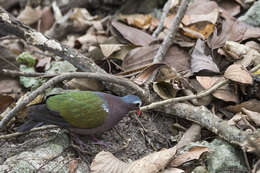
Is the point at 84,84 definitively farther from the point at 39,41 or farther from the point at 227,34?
the point at 227,34

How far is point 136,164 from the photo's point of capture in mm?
2727

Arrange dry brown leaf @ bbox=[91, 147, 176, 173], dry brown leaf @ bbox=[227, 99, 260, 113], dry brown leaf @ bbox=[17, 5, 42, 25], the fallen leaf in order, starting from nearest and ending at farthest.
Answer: dry brown leaf @ bbox=[91, 147, 176, 173] → dry brown leaf @ bbox=[227, 99, 260, 113] → the fallen leaf → dry brown leaf @ bbox=[17, 5, 42, 25]

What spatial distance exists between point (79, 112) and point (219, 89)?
1.52 meters

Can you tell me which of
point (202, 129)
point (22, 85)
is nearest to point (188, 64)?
point (202, 129)

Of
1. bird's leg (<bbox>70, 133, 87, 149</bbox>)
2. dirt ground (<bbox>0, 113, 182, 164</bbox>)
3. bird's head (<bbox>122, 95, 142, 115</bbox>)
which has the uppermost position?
bird's head (<bbox>122, 95, 142, 115</bbox>)

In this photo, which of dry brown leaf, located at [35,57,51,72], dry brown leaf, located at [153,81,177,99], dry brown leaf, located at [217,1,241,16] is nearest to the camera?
dry brown leaf, located at [153,81,177,99]

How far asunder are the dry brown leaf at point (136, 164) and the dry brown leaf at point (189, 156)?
4.3 inches

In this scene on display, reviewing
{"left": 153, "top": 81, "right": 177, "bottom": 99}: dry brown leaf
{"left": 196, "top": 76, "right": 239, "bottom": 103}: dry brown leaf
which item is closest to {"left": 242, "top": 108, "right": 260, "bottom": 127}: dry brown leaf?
{"left": 196, "top": 76, "right": 239, "bottom": 103}: dry brown leaf

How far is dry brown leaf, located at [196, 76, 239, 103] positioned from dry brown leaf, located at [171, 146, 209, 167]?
78cm

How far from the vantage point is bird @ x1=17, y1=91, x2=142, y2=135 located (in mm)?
3010

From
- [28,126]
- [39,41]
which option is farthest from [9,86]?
[28,126]

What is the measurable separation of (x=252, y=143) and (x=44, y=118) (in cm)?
185

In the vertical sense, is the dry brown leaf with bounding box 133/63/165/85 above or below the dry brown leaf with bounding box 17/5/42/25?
above

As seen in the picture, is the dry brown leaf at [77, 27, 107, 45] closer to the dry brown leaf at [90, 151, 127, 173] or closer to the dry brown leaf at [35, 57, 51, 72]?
the dry brown leaf at [35, 57, 51, 72]
